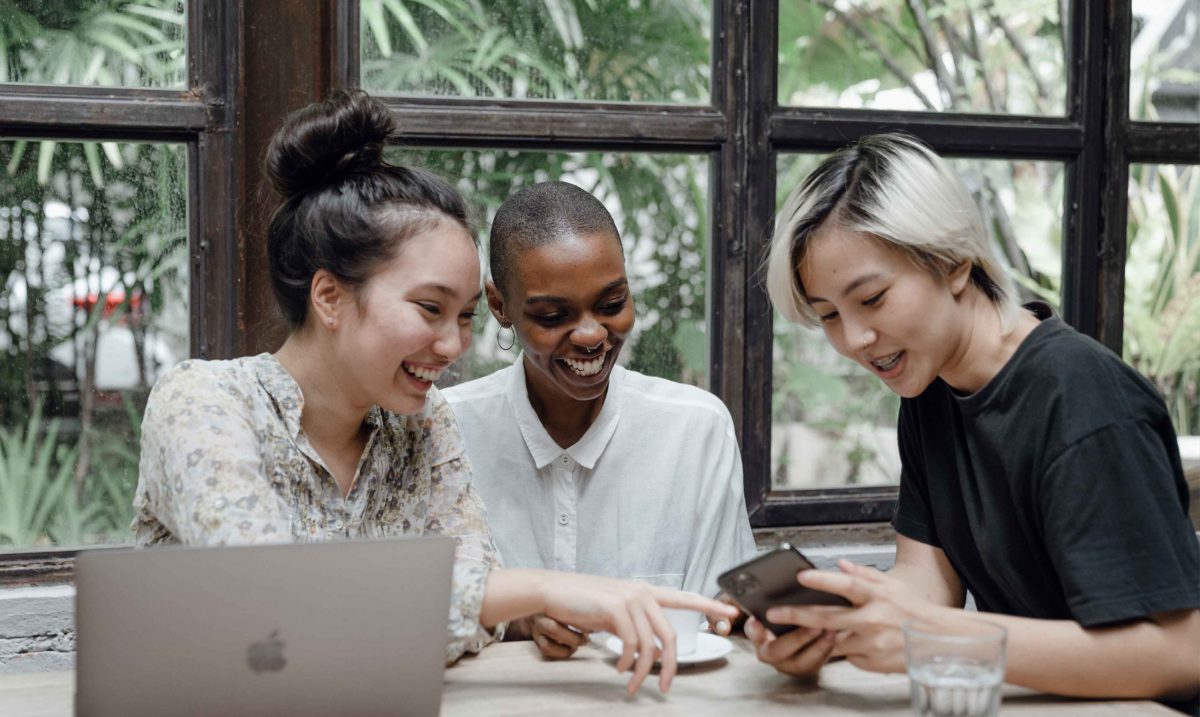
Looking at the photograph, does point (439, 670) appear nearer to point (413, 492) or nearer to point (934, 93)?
point (413, 492)

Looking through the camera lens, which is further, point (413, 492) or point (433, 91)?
point (433, 91)

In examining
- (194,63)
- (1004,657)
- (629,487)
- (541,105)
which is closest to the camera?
(1004,657)

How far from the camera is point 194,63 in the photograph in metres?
2.21

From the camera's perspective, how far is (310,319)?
1630mm

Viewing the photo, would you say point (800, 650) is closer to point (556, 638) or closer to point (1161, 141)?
point (556, 638)

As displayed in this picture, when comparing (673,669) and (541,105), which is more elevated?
(541,105)

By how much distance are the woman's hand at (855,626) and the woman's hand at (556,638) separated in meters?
0.24

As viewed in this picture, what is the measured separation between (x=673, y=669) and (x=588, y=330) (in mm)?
706

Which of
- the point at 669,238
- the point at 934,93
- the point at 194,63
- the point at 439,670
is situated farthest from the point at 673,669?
the point at 934,93

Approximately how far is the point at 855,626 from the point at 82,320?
5.30 feet

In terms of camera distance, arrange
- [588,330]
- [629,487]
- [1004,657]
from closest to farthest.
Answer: [1004,657] < [588,330] < [629,487]

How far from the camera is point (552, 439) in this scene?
2.03 metres

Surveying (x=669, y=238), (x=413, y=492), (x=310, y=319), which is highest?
(x=669, y=238)

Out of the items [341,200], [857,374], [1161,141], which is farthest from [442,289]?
[1161,141]
